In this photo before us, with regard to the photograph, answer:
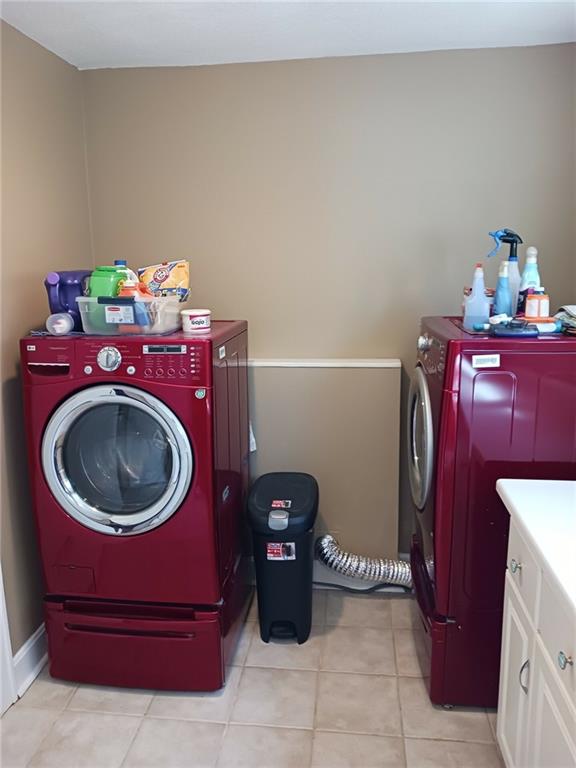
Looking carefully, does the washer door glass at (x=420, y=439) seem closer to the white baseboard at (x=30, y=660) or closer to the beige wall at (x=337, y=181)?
the beige wall at (x=337, y=181)

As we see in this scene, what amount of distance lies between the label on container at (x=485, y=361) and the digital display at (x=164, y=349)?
905mm

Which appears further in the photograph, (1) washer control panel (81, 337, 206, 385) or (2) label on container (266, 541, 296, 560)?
(2) label on container (266, 541, 296, 560)

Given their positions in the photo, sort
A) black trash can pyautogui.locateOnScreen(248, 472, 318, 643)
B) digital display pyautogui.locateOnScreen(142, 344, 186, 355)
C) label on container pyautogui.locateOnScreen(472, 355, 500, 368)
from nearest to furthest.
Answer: label on container pyautogui.locateOnScreen(472, 355, 500, 368) → digital display pyautogui.locateOnScreen(142, 344, 186, 355) → black trash can pyautogui.locateOnScreen(248, 472, 318, 643)

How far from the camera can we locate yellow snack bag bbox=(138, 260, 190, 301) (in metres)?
2.18

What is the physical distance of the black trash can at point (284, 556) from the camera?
2.27 metres

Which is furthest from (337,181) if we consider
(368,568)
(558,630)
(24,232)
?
(558,630)

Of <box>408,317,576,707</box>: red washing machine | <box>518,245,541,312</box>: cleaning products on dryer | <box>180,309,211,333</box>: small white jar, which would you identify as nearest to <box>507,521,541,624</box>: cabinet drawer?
<box>408,317,576,707</box>: red washing machine

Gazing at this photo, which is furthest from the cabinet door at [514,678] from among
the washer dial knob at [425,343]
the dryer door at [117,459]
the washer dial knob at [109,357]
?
the washer dial knob at [109,357]

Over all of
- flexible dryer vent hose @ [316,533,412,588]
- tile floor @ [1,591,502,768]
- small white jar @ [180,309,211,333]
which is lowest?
tile floor @ [1,591,502,768]

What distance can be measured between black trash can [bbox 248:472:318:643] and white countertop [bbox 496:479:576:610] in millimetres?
881

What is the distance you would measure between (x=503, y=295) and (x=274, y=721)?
5.36 feet

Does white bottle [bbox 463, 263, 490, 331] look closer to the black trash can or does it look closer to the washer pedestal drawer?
the black trash can

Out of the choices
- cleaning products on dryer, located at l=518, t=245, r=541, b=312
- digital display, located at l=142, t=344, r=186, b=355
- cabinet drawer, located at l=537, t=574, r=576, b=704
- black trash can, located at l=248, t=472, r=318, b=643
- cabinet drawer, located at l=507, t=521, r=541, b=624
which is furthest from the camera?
black trash can, located at l=248, t=472, r=318, b=643

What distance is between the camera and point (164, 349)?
6.28ft
